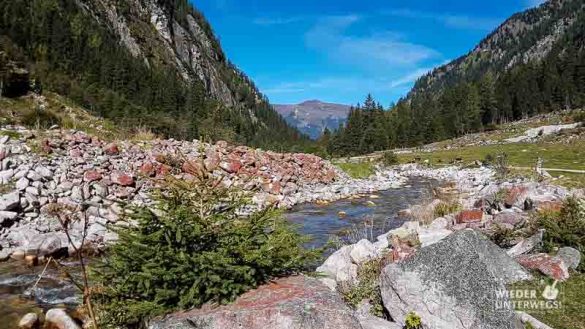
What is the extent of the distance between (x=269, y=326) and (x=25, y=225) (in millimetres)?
12270

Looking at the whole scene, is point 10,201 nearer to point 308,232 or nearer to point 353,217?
point 308,232

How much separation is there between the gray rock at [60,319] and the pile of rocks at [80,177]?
1674 millimetres

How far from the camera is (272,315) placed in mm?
5348

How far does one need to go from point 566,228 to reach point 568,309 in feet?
11.4

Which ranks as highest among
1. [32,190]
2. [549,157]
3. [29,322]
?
[32,190]

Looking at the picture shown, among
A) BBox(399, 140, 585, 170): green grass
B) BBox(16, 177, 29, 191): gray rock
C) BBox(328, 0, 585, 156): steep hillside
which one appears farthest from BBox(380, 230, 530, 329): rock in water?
BBox(328, 0, 585, 156): steep hillside

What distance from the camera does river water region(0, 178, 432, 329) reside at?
9.62 meters

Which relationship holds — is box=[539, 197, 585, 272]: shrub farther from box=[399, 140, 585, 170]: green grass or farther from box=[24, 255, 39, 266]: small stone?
box=[399, 140, 585, 170]: green grass

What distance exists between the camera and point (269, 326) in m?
5.31

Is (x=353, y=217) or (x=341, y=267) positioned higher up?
(x=341, y=267)

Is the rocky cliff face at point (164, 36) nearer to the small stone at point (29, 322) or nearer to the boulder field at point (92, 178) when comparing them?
the boulder field at point (92, 178)

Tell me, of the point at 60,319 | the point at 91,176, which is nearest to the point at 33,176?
the point at 91,176

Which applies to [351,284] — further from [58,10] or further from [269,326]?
[58,10]

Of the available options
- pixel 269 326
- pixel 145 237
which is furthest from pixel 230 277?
pixel 145 237
